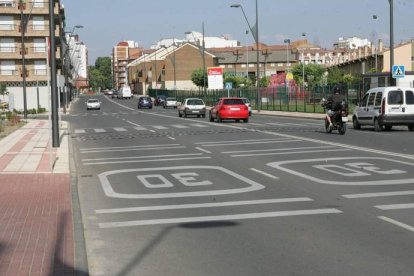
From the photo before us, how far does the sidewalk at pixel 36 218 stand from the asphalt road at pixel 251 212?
0.33 meters

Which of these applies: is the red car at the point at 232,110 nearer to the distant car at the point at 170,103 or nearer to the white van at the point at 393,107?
the white van at the point at 393,107

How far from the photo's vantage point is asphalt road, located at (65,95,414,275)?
6.30 m

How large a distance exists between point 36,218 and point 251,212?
287 cm

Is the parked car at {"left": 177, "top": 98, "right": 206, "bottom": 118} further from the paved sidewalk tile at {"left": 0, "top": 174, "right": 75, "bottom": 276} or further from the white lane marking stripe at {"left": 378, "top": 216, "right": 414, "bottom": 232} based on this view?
the white lane marking stripe at {"left": 378, "top": 216, "right": 414, "bottom": 232}

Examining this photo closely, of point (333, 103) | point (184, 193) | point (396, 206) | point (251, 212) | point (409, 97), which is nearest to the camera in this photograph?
point (251, 212)

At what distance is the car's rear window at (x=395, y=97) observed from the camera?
25.8m

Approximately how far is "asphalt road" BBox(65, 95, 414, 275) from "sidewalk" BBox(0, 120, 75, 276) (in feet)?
1.08

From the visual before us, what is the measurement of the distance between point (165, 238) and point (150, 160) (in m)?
8.99

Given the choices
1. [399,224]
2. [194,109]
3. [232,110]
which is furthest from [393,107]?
[194,109]

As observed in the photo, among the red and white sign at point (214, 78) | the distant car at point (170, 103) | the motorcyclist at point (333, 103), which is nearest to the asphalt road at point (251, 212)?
the motorcyclist at point (333, 103)

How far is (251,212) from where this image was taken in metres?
8.94

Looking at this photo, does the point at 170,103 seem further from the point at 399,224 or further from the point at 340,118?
the point at 399,224

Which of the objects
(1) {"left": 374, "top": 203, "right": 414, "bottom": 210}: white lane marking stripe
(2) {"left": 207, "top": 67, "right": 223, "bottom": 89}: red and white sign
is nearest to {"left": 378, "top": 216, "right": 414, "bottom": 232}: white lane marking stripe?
(1) {"left": 374, "top": 203, "right": 414, "bottom": 210}: white lane marking stripe

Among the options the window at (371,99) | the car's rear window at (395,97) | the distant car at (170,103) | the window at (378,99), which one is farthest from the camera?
the distant car at (170,103)
